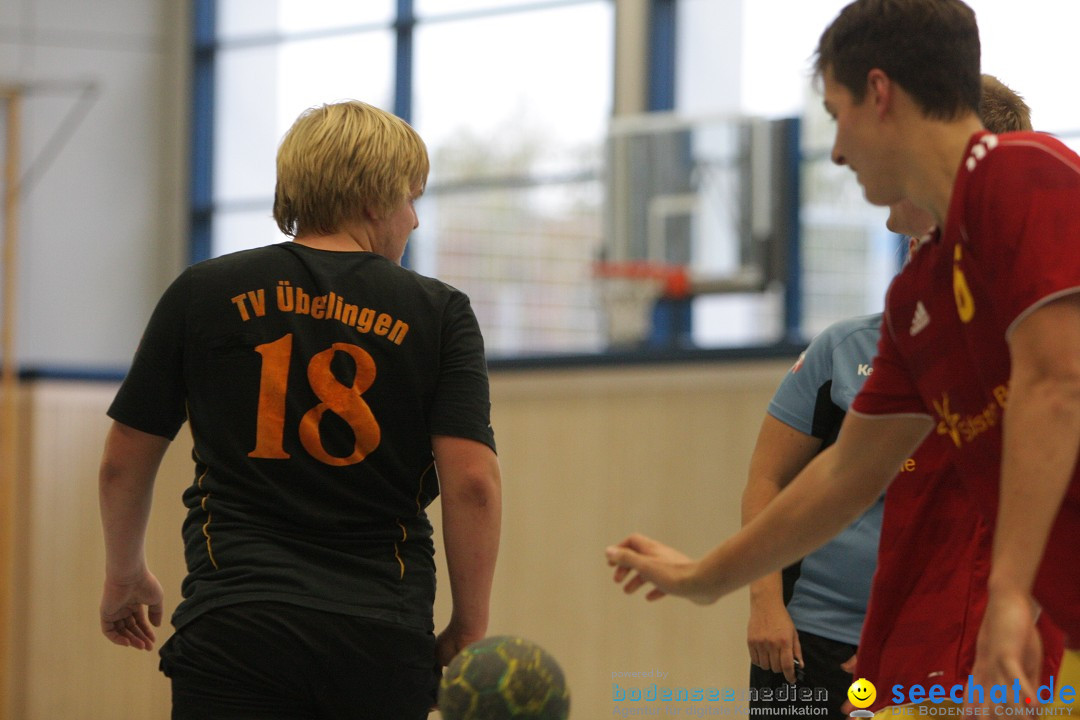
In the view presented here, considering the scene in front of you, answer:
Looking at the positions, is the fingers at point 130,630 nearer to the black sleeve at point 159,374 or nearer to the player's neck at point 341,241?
the black sleeve at point 159,374

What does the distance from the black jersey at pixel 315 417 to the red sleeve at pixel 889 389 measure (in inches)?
25.8

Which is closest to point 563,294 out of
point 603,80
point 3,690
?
point 603,80

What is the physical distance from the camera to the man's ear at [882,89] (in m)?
1.66

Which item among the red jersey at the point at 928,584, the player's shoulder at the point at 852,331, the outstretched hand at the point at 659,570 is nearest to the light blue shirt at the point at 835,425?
the player's shoulder at the point at 852,331

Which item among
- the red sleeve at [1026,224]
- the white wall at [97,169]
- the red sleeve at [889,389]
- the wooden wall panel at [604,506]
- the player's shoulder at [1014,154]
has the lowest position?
the wooden wall panel at [604,506]

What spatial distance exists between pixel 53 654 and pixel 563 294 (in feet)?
13.5

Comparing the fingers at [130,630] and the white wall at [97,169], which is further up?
the white wall at [97,169]

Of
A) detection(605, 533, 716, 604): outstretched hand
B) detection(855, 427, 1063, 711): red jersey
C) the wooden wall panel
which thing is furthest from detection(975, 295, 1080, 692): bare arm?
the wooden wall panel

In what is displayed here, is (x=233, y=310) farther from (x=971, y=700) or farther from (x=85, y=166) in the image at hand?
(x=85, y=166)

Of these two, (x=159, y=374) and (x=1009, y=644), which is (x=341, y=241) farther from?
(x=1009, y=644)

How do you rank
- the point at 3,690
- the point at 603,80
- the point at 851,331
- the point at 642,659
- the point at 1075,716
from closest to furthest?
the point at 1075,716, the point at 851,331, the point at 642,659, the point at 3,690, the point at 603,80

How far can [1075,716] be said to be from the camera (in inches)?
68.9

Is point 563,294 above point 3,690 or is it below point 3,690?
above

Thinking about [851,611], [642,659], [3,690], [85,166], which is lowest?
[3,690]
